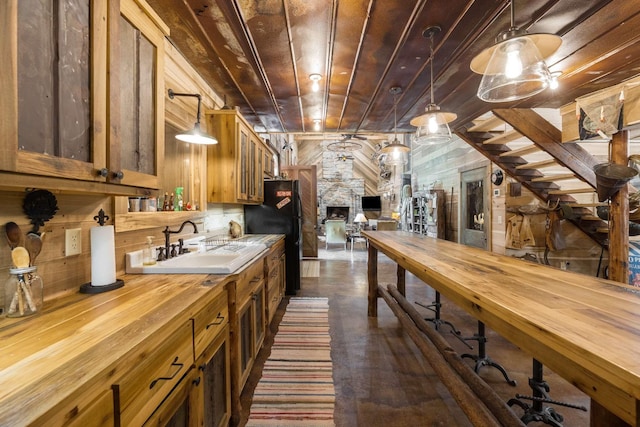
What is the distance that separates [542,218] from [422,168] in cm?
379

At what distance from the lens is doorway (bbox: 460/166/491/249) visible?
4.52 m

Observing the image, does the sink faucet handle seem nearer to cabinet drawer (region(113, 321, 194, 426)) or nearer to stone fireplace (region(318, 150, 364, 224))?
cabinet drawer (region(113, 321, 194, 426))

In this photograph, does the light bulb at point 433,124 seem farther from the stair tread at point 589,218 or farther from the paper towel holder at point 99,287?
the stair tread at point 589,218

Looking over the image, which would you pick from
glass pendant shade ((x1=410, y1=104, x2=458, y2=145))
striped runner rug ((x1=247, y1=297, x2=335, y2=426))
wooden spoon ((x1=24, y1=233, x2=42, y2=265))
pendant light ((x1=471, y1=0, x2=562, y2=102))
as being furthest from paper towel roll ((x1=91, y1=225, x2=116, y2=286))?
glass pendant shade ((x1=410, y1=104, x2=458, y2=145))

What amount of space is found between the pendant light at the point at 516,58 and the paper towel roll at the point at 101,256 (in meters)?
2.18

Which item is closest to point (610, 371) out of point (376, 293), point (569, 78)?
point (376, 293)

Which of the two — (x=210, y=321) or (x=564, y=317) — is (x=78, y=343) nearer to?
(x=210, y=321)

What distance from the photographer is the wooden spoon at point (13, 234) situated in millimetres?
1034

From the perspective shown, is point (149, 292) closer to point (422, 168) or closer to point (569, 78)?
point (569, 78)

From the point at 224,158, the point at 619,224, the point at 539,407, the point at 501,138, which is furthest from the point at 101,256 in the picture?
the point at 501,138

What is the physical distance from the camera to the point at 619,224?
264 centimetres

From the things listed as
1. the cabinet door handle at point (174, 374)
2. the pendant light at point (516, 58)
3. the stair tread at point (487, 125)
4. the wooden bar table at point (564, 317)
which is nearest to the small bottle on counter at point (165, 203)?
the cabinet door handle at point (174, 374)

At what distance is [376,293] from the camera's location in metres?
3.42

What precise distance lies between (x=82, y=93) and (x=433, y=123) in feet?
7.68
